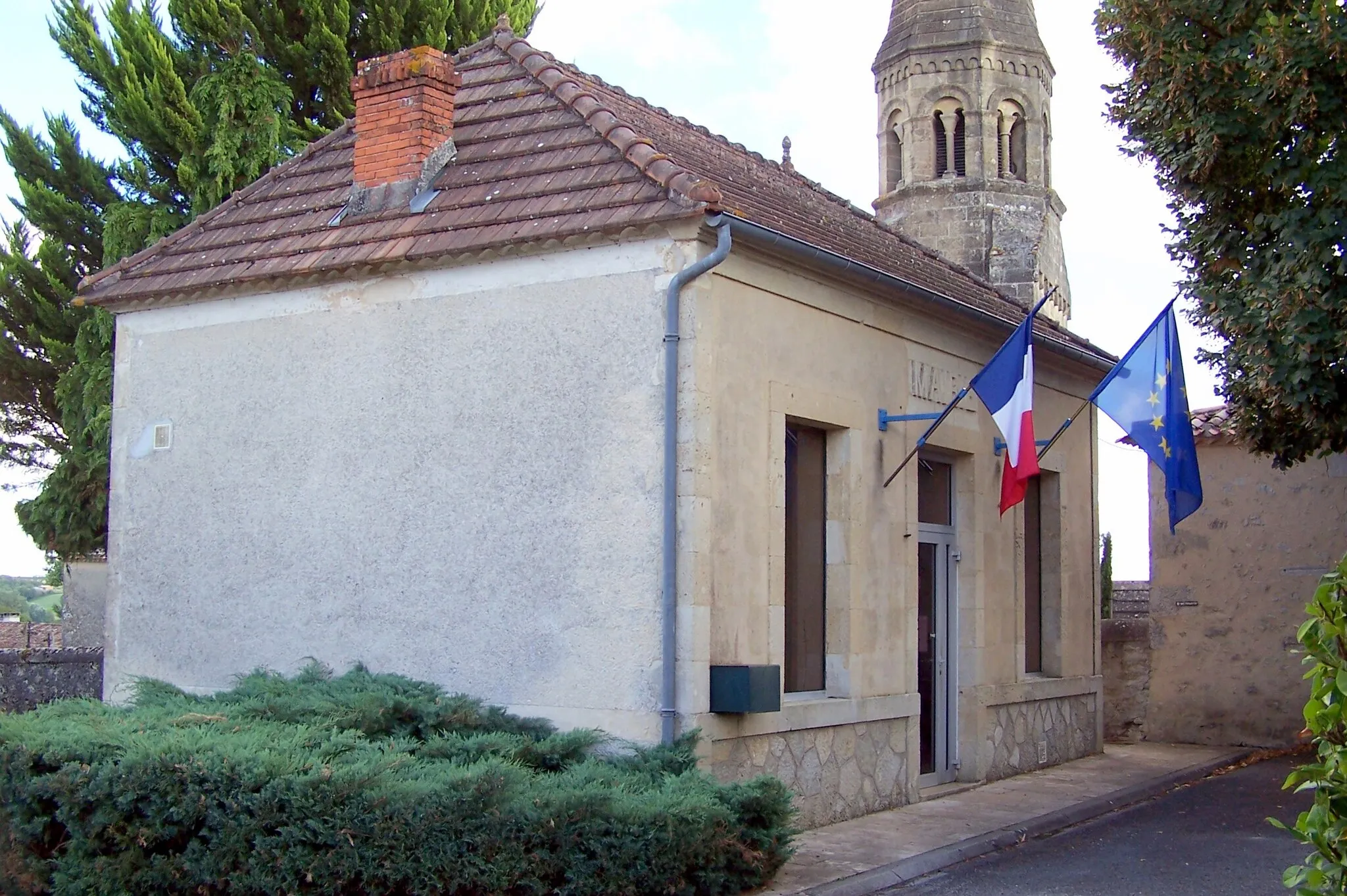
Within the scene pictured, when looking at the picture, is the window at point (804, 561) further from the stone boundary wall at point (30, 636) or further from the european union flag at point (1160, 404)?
the stone boundary wall at point (30, 636)

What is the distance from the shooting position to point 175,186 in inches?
816

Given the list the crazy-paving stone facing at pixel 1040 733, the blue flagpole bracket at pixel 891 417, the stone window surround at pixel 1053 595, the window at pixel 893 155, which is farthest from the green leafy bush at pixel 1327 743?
the window at pixel 893 155

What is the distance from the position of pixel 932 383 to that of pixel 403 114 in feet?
16.2

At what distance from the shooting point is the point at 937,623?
1246 cm

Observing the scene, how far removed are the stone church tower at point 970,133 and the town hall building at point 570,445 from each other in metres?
21.2

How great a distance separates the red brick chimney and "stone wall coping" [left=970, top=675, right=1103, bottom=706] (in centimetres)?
674

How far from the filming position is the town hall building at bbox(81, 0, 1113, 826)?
9.16 m

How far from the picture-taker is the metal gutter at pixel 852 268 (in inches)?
361

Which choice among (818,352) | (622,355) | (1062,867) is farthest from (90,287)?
(1062,867)

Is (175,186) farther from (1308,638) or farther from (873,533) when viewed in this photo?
(1308,638)

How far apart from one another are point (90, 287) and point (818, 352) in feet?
20.7

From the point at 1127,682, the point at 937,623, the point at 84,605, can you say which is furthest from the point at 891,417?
the point at 84,605

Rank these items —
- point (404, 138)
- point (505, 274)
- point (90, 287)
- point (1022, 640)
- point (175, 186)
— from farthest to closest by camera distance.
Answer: point (175, 186) → point (1022, 640) → point (90, 287) → point (404, 138) → point (505, 274)

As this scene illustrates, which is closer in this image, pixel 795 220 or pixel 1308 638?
pixel 1308 638
